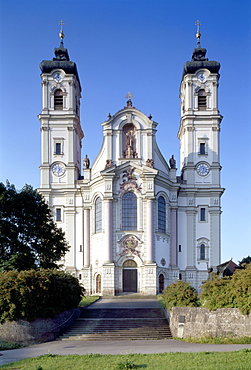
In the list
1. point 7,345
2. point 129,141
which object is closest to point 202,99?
point 129,141

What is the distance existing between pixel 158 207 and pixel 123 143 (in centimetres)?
758

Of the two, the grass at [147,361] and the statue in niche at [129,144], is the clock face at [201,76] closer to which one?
the statue in niche at [129,144]

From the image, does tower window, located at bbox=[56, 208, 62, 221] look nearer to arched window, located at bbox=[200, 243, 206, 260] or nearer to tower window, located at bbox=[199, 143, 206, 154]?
arched window, located at bbox=[200, 243, 206, 260]

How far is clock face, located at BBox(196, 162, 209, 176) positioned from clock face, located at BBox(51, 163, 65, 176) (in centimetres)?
1477

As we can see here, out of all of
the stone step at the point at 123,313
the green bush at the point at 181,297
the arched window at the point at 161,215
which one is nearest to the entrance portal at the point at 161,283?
the arched window at the point at 161,215

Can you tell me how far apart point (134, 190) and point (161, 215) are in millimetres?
4110

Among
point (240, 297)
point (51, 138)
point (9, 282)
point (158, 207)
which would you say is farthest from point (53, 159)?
point (240, 297)

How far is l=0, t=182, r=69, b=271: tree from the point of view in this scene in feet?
126

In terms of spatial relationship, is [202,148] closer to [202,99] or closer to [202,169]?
[202,169]

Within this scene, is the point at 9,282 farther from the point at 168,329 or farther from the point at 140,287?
the point at 140,287

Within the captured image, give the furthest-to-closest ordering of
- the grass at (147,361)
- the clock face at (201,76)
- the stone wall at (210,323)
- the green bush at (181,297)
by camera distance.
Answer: the clock face at (201,76), the green bush at (181,297), the stone wall at (210,323), the grass at (147,361)

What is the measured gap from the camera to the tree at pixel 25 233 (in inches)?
1511

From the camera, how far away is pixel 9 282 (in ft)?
103

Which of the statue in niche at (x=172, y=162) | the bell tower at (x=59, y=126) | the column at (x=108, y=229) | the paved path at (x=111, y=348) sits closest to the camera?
the paved path at (x=111, y=348)
